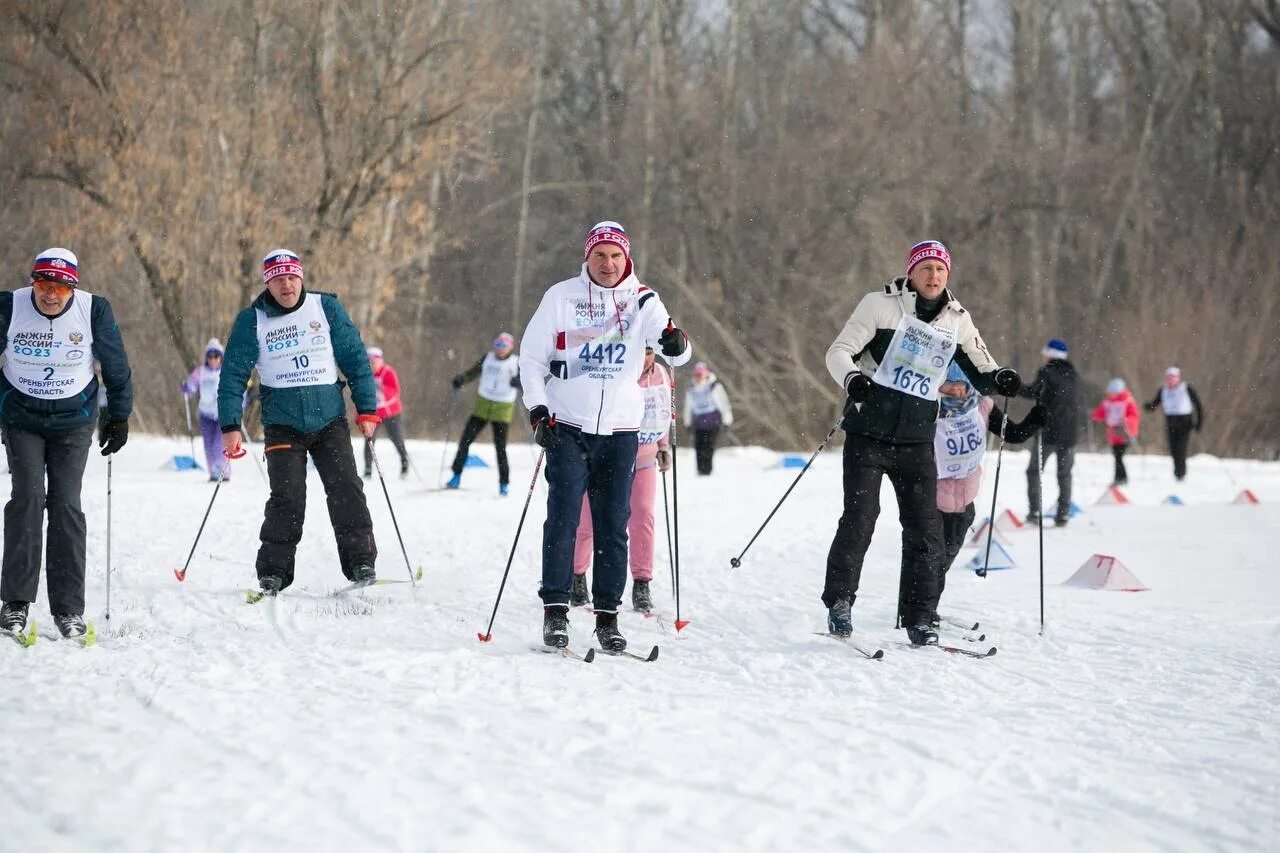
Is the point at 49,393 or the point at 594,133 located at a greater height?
the point at 594,133

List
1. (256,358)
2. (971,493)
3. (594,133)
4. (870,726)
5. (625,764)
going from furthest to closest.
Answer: (594,133), (971,493), (256,358), (870,726), (625,764)

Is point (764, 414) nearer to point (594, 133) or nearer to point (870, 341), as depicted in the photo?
point (594, 133)

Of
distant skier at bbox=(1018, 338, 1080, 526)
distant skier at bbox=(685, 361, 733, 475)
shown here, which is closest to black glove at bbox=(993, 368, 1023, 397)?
distant skier at bbox=(1018, 338, 1080, 526)

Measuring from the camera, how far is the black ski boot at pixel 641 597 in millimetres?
7824

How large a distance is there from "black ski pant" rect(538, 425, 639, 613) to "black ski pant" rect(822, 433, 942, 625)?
1.04m

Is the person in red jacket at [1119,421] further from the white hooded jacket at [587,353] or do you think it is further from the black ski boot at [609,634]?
the black ski boot at [609,634]

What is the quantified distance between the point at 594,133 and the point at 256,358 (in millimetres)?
33625

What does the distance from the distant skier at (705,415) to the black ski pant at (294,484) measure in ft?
38.9

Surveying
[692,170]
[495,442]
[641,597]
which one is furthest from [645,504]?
[692,170]

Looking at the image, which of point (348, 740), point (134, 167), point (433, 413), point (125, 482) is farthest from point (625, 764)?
point (433, 413)

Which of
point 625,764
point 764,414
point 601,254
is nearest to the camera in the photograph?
point 625,764

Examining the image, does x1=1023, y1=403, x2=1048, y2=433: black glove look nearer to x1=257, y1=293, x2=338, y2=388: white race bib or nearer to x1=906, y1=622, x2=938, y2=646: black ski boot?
x1=906, y1=622, x2=938, y2=646: black ski boot

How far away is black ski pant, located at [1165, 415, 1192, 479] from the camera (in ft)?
68.2

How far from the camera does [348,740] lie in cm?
448
